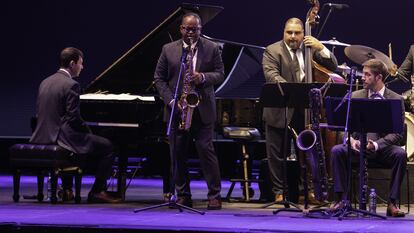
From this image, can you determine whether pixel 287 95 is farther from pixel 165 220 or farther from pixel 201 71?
pixel 165 220

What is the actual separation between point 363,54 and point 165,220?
3.47m

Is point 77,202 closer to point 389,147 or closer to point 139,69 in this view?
point 139,69

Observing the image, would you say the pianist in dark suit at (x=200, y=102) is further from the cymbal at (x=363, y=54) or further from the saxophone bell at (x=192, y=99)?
the cymbal at (x=363, y=54)

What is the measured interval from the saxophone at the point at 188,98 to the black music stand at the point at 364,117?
1147mm

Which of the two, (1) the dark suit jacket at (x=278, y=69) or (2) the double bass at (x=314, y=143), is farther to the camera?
(1) the dark suit jacket at (x=278, y=69)

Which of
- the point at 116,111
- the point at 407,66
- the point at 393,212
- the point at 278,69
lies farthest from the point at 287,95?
the point at 407,66

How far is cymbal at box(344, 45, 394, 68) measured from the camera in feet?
28.9

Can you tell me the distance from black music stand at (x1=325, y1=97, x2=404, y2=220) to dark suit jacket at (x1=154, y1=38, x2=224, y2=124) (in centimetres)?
116

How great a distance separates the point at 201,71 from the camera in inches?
292

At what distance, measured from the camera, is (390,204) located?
6.95 meters

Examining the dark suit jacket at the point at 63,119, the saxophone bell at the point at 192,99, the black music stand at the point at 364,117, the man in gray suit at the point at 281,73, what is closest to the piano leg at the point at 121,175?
the dark suit jacket at the point at 63,119

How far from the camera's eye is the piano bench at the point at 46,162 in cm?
771

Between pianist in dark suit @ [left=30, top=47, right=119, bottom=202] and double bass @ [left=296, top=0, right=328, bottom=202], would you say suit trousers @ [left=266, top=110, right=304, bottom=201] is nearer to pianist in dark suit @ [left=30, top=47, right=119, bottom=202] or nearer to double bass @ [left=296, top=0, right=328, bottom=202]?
double bass @ [left=296, top=0, right=328, bottom=202]

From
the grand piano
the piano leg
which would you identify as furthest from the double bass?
the piano leg
